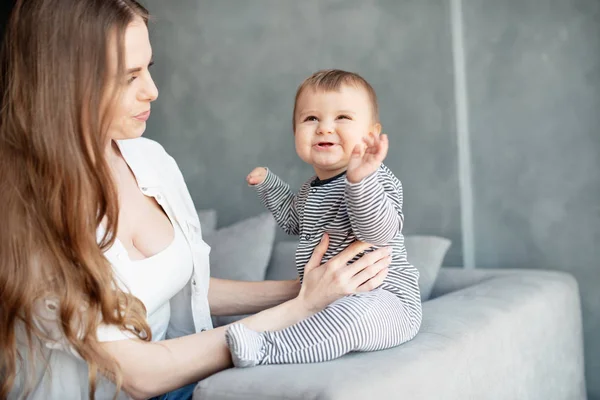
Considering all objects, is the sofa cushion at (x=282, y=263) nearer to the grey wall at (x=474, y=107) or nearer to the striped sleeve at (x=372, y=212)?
the grey wall at (x=474, y=107)

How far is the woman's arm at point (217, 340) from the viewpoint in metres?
1.25

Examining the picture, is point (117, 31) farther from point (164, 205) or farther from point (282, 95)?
point (282, 95)

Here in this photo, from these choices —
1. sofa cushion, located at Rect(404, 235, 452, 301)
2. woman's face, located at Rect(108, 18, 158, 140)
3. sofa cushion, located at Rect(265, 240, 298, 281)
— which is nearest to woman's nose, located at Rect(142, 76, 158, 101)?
woman's face, located at Rect(108, 18, 158, 140)

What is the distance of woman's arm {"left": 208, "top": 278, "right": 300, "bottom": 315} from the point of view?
1.69 m

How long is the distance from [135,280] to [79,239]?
165mm

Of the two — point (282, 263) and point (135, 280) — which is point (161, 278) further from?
point (282, 263)

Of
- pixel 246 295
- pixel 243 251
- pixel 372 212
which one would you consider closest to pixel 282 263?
pixel 243 251

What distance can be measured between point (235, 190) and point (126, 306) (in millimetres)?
1788

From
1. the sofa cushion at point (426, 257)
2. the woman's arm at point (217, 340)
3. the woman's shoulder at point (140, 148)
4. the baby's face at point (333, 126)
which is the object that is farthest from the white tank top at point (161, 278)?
the sofa cushion at point (426, 257)

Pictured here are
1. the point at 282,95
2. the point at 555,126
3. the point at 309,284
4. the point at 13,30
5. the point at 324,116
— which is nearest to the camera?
the point at 13,30

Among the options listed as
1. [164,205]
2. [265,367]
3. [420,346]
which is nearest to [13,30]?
[164,205]

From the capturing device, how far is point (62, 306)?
118 cm

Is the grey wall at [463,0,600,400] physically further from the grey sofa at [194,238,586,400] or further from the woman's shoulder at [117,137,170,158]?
the woman's shoulder at [117,137,170,158]

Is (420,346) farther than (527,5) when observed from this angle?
No
